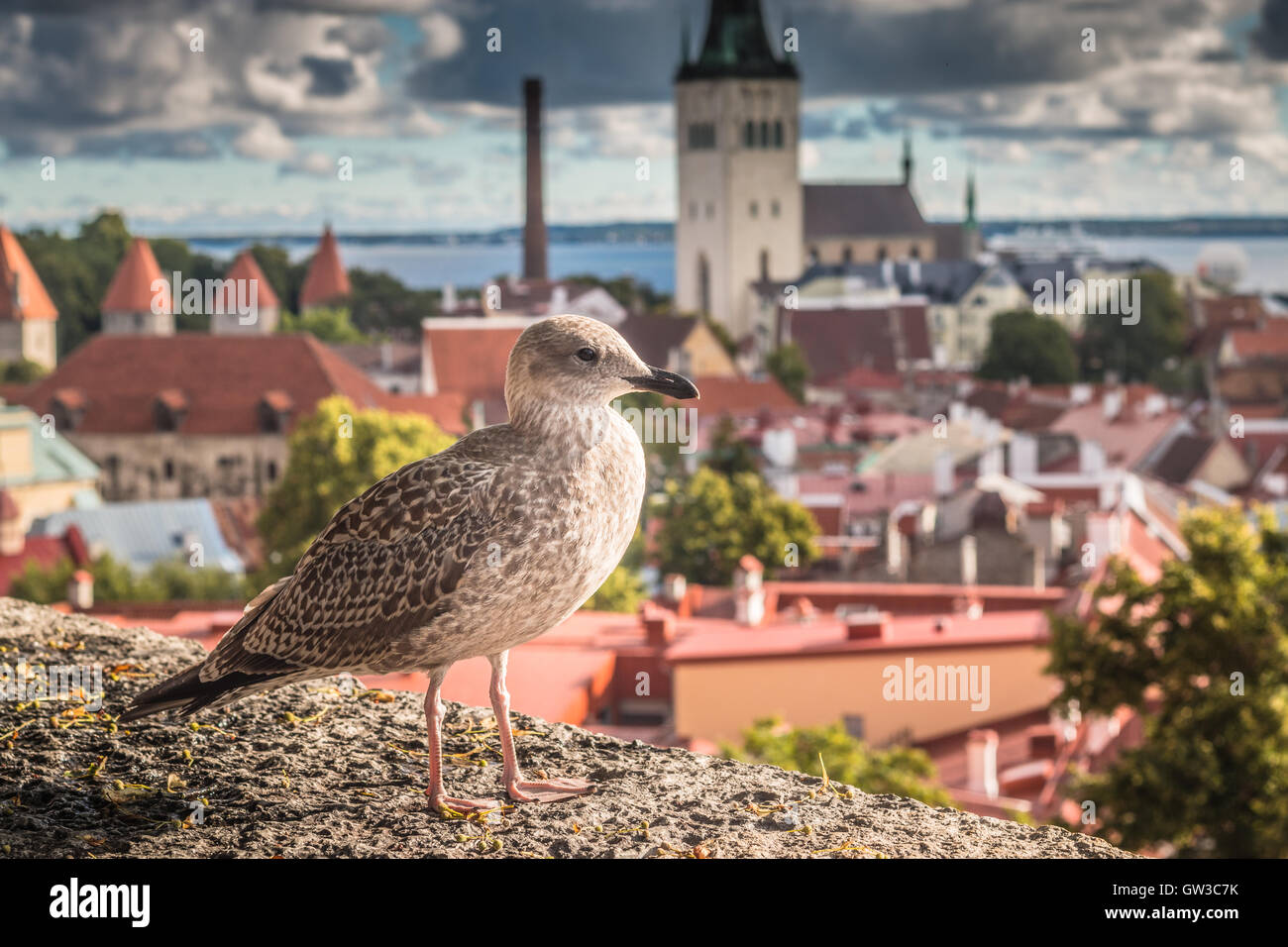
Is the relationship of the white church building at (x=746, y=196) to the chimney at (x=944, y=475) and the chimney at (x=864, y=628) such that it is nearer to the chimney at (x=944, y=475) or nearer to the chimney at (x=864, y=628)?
the chimney at (x=944, y=475)

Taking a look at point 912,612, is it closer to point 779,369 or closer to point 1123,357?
point 779,369

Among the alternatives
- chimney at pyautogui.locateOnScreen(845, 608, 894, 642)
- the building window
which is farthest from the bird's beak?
the building window

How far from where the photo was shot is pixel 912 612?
80.4ft

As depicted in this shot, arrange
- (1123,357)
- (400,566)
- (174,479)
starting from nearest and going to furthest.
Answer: (400,566) < (174,479) < (1123,357)

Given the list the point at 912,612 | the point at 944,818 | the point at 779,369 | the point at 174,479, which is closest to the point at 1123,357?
the point at 779,369

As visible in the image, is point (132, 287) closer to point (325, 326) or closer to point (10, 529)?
point (325, 326)

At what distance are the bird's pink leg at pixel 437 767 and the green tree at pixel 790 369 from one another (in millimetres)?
73309

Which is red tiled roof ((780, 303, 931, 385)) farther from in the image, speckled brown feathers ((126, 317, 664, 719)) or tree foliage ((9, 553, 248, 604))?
speckled brown feathers ((126, 317, 664, 719))

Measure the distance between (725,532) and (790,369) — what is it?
140ft

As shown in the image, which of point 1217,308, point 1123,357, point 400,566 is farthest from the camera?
point 1217,308

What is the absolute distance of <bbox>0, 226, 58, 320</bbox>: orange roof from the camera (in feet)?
266

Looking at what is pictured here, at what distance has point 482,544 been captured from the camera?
397 centimetres

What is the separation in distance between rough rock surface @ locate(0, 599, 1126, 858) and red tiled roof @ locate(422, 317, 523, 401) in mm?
58303
